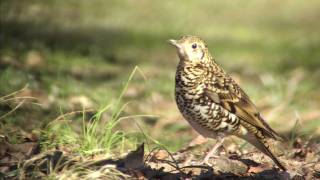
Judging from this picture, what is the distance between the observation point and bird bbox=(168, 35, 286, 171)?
253 inches

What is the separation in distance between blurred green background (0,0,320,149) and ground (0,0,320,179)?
0.06 feet

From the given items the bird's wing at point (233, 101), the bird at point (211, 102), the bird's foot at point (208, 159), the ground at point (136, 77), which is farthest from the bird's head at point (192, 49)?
the bird's foot at point (208, 159)

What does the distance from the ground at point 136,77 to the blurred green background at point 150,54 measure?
0.02 meters

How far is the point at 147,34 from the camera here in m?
14.1

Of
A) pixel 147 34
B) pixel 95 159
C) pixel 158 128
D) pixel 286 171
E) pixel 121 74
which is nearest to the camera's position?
pixel 95 159

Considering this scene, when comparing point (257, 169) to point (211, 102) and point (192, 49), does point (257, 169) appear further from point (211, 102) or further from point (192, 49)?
point (192, 49)

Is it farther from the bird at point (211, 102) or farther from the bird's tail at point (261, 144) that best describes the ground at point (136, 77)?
the bird at point (211, 102)

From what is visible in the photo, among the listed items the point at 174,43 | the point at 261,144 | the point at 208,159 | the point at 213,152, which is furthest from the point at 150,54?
the point at 208,159

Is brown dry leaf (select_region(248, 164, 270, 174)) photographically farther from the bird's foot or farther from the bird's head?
the bird's head

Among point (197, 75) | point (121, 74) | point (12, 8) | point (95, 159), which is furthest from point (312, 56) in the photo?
point (95, 159)

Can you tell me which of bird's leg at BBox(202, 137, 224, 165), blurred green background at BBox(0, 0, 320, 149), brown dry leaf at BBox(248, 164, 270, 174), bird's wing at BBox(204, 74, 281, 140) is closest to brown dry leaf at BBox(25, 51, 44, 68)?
blurred green background at BBox(0, 0, 320, 149)

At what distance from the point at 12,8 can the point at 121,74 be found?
10.2ft

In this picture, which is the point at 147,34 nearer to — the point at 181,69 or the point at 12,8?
the point at 12,8

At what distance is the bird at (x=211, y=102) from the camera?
642cm
